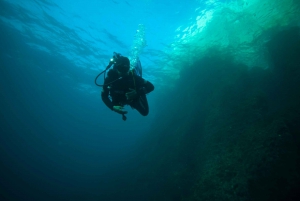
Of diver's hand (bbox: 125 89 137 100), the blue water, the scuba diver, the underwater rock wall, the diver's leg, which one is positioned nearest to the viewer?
diver's hand (bbox: 125 89 137 100)

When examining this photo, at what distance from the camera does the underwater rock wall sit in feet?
19.6

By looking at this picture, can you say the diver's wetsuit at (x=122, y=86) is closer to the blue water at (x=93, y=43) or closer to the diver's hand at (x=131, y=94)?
the diver's hand at (x=131, y=94)

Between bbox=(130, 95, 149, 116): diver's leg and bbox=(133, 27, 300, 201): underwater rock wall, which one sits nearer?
bbox=(130, 95, 149, 116): diver's leg

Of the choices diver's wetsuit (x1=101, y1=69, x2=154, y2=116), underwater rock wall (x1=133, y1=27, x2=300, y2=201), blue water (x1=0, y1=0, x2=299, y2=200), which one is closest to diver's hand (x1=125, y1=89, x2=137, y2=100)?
diver's wetsuit (x1=101, y1=69, x2=154, y2=116)

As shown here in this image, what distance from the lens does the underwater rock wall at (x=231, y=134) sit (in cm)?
599

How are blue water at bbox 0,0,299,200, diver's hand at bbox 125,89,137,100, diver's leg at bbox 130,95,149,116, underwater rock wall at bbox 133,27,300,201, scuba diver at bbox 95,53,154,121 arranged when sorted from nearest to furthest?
diver's hand at bbox 125,89,137,100
scuba diver at bbox 95,53,154,121
diver's leg at bbox 130,95,149,116
underwater rock wall at bbox 133,27,300,201
blue water at bbox 0,0,299,200

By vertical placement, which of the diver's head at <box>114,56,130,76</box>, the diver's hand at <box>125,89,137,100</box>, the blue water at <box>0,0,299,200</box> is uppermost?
the blue water at <box>0,0,299,200</box>

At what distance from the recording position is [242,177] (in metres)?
6.46

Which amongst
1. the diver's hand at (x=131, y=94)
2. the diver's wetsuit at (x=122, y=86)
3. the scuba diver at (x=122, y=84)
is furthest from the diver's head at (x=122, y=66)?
the diver's hand at (x=131, y=94)

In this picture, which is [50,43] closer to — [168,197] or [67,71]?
[67,71]

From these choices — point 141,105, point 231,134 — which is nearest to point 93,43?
point 141,105

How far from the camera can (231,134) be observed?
31.2 ft

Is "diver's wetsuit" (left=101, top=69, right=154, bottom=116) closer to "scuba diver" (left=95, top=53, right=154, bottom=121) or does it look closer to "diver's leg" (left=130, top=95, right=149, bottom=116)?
"scuba diver" (left=95, top=53, right=154, bottom=121)

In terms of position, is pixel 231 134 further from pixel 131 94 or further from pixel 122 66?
pixel 122 66
